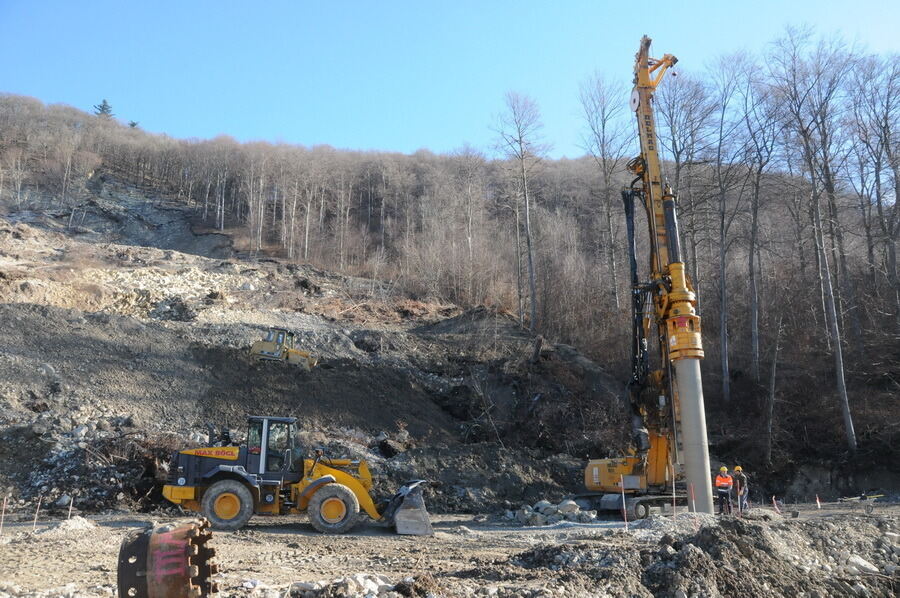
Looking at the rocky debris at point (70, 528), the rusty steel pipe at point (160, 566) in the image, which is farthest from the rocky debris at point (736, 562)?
the rocky debris at point (70, 528)

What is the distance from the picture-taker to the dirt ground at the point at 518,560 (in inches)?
255

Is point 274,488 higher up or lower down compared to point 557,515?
higher up

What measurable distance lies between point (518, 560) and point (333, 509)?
14.4ft

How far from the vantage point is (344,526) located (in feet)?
37.5

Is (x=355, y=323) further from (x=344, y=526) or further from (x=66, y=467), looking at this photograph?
(x=344, y=526)

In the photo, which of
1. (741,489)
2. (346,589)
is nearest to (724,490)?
(741,489)

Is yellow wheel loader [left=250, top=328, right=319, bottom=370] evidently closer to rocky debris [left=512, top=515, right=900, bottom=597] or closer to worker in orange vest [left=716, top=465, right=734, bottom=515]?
worker in orange vest [left=716, top=465, right=734, bottom=515]

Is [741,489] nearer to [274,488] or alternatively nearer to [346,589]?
[274,488]

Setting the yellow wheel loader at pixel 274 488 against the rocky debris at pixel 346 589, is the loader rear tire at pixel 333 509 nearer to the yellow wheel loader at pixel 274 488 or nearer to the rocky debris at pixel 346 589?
the yellow wheel loader at pixel 274 488

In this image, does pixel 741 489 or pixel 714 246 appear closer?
pixel 741 489

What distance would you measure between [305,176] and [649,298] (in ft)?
173

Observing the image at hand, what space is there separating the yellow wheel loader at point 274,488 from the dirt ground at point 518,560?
0.36m

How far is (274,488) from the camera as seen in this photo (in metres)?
11.6

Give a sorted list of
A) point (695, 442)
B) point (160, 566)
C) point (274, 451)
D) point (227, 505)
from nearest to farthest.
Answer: point (160, 566), point (695, 442), point (227, 505), point (274, 451)
